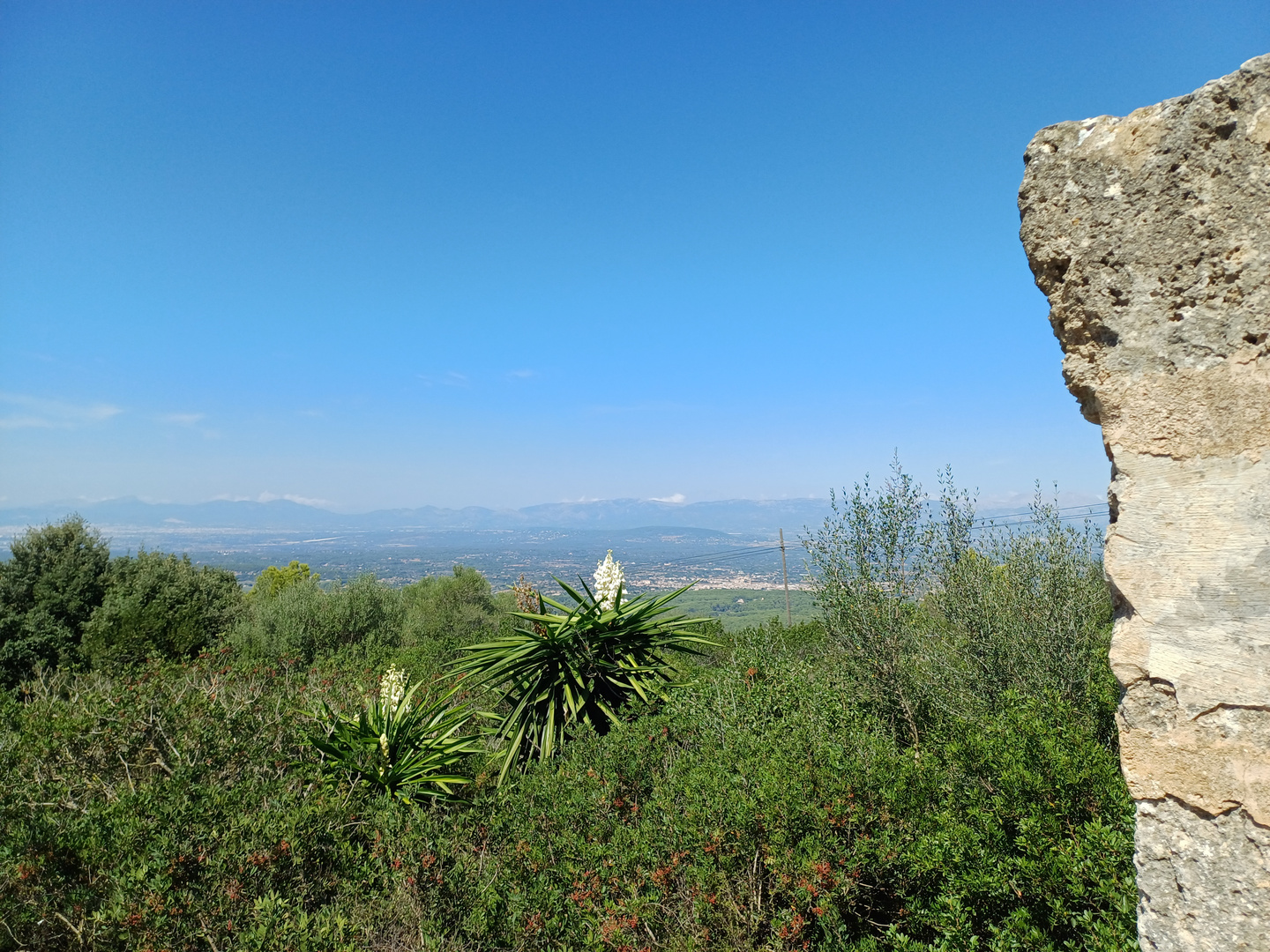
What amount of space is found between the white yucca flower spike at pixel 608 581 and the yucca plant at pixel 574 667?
418mm

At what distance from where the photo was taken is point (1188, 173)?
6.88ft

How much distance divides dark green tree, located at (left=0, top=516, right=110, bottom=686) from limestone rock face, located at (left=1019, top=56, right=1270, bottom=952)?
22.2m

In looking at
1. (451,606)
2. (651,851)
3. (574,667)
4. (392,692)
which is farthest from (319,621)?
(651,851)

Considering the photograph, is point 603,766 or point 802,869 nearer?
point 802,869

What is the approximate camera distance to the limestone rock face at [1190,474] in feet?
6.24

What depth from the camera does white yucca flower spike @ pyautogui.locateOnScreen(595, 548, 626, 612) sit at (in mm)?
8316

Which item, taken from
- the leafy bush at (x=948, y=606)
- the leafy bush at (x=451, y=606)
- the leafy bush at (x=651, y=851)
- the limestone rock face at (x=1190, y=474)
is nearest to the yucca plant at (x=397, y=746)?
the leafy bush at (x=651, y=851)

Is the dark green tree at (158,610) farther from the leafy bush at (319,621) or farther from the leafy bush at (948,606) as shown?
the leafy bush at (948,606)

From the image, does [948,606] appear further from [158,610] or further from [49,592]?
[49,592]

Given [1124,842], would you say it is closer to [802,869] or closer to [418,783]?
[802,869]

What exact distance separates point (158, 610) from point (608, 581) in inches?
584

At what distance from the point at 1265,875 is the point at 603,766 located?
393 cm

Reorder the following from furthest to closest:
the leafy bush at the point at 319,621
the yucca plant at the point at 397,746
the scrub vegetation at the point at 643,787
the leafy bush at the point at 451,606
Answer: the leafy bush at the point at 451,606 → the leafy bush at the point at 319,621 → the yucca plant at the point at 397,746 → the scrub vegetation at the point at 643,787

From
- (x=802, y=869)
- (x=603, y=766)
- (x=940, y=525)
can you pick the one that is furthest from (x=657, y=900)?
(x=940, y=525)
